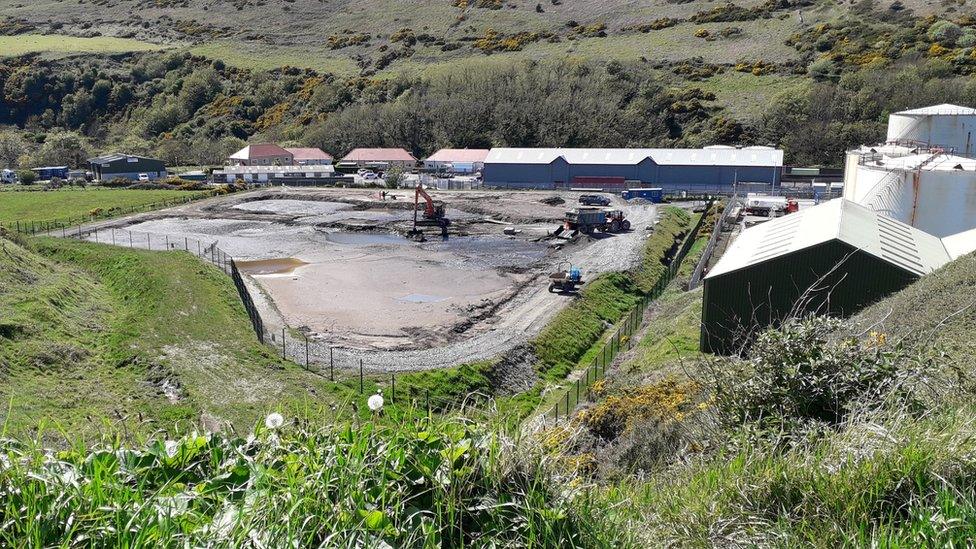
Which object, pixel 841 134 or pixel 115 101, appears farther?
pixel 115 101

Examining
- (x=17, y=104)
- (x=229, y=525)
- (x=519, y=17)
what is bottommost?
(x=229, y=525)

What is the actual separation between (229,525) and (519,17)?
515 feet

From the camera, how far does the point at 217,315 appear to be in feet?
93.1

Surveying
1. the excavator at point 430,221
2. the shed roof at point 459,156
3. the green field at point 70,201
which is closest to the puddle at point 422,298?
the excavator at point 430,221

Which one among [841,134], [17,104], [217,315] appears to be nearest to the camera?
[217,315]

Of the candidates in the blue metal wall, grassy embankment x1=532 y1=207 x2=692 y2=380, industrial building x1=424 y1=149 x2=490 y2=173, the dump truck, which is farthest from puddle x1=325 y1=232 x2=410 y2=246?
industrial building x1=424 y1=149 x2=490 y2=173

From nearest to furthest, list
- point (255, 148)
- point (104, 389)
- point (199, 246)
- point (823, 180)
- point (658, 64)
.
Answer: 1. point (104, 389)
2. point (199, 246)
3. point (823, 180)
4. point (255, 148)
5. point (658, 64)

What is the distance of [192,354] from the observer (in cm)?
2386

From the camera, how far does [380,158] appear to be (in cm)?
9581

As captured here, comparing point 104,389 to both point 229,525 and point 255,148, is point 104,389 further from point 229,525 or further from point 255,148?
point 255,148

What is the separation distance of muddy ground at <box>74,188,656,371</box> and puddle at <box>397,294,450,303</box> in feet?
0.15

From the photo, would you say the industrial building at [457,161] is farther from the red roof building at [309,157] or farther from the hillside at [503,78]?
the red roof building at [309,157]

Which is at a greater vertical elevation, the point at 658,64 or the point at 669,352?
the point at 658,64

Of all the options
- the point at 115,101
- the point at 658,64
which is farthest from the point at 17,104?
the point at 658,64
